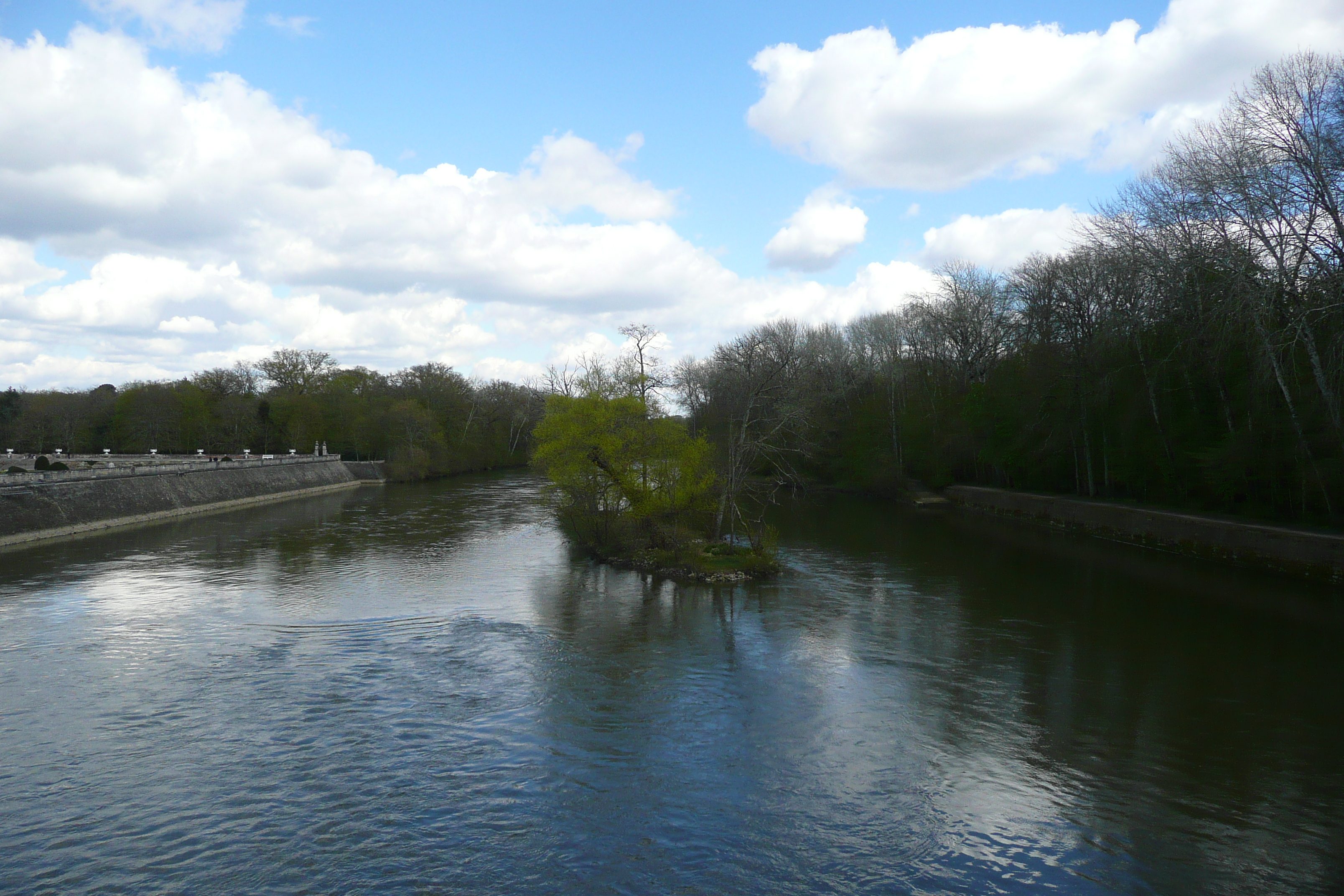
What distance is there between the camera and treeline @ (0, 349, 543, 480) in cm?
7438

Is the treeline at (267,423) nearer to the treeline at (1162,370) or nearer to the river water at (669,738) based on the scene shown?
the treeline at (1162,370)

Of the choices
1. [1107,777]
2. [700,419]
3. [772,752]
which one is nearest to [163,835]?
[772,752]

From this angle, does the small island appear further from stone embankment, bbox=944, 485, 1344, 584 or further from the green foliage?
stone embankment, bbox=944, 485, 1344, 584

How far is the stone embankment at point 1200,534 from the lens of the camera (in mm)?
23000

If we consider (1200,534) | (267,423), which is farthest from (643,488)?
(267,423)

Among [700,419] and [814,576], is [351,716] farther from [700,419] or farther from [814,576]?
[700,419]

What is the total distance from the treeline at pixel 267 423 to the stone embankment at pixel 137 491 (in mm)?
12847

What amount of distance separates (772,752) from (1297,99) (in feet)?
84.2

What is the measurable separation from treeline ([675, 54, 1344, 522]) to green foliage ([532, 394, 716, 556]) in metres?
1.64

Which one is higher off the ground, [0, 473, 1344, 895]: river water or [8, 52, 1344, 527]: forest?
[8, 52, 1344, 527]: forest

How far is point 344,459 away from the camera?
78500mm

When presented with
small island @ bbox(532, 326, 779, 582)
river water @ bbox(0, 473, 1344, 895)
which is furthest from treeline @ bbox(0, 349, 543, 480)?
river water @ bbox(0, 473, 1344, 895)

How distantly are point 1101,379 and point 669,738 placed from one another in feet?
95.9

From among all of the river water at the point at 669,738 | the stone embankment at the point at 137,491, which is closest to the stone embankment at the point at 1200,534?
the river water at the point at 669,738
